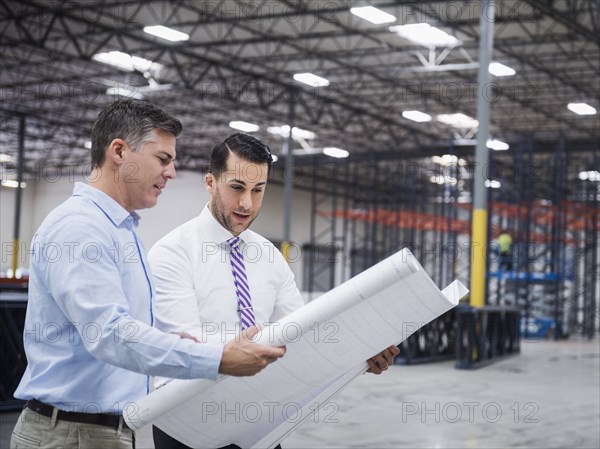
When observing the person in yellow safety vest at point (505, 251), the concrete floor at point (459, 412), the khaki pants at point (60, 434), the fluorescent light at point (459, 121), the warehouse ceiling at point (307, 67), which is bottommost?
the concrete floor at point (459, 412)

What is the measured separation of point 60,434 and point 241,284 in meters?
0.73

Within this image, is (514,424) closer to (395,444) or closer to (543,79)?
(395,444)

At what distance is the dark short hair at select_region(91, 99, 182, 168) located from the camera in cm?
193

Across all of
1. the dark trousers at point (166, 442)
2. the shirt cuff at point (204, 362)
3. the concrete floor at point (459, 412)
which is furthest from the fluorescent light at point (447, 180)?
the shirt cuff at point (204, 362)

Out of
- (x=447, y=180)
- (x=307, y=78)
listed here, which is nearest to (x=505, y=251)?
(x=307, y=78)

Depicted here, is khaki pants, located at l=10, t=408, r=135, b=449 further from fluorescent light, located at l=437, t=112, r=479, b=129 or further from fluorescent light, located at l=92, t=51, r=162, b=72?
fluorescent light, located at l=437, t=112, r=479, b=129

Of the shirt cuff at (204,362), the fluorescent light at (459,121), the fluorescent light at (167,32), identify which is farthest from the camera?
the fluorescent light at (459,121)

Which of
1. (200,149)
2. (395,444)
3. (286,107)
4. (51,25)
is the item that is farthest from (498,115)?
(395,444)

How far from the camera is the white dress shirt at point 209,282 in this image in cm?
226

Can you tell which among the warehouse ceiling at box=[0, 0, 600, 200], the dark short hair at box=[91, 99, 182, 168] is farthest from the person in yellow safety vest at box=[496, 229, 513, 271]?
the dark short hair at box=[91, 99, 182, 168]

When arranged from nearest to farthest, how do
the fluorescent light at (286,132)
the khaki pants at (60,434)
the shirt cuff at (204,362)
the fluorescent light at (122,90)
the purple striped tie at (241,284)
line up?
the shirt cuff at (204,362), the khaki pants at (60,434), the purple striped tie at (241,284), the fluorescent light at (122,90), the fluorescent light at (286,132)

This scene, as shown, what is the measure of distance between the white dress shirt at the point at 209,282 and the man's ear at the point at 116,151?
468 millimetres

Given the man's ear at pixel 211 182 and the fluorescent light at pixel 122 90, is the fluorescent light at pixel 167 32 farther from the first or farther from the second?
the man's ear at pixel 211 182

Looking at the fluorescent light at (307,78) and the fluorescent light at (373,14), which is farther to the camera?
the fluorescent light at (307,78)
